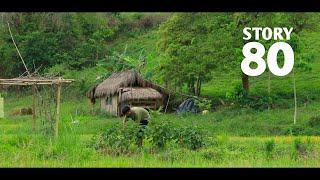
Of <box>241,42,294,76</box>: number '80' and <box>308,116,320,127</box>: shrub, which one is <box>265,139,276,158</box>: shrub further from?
<box>241,42,294,76</box>: number '80'

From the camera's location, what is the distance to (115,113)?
13641mm

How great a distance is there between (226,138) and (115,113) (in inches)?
63.9

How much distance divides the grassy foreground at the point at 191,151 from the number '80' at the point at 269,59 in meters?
0.67

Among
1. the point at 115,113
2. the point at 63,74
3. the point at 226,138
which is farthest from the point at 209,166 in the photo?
the point at 63,74

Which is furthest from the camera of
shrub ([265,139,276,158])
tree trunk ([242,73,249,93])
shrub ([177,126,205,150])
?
tree trunk ([242,73,249,93])

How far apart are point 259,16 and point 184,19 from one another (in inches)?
46.7

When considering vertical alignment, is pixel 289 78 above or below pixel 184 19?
below

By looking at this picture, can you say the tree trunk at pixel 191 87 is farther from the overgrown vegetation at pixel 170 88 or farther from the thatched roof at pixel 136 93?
the thatched roof at pixel 136 93

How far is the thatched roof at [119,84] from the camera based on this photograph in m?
13.7

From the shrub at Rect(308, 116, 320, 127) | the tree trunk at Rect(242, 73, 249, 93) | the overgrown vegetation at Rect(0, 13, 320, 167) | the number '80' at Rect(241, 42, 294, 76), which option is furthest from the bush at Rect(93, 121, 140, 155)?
the shrub at Rect(308, 116, 320, 127)

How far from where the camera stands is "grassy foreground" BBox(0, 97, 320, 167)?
42.9ft
